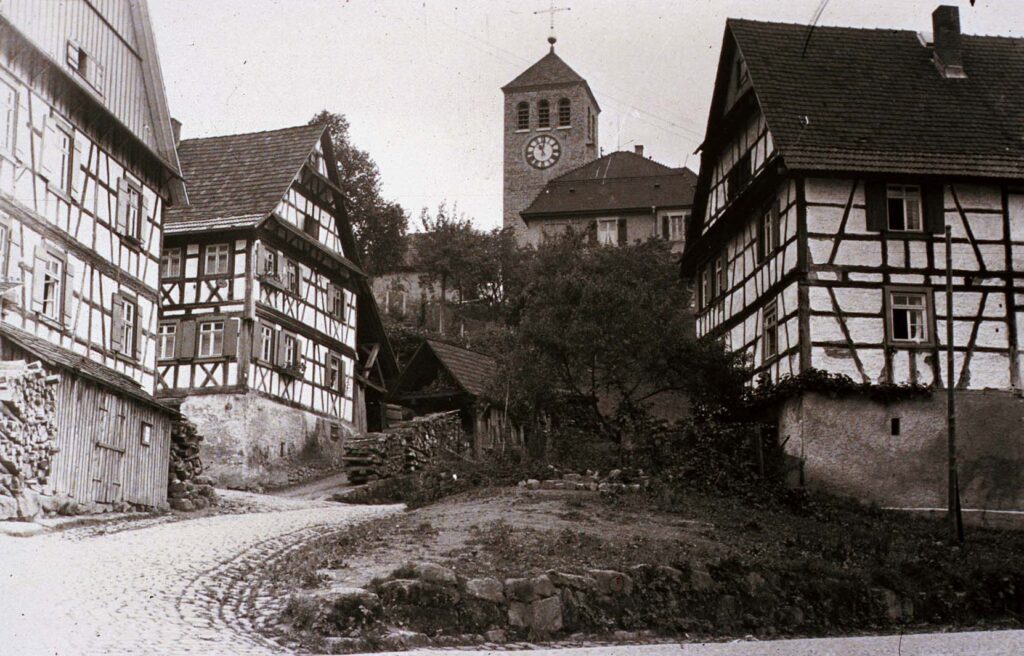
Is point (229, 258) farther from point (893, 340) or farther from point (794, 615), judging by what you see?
point (794, 615)

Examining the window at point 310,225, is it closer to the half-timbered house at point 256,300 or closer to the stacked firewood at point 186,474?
the half-timbered house at point 256,300

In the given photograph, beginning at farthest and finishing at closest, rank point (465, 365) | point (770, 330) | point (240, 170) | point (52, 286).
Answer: point (465, 365)
point (240, 170)
point (770, 330)
point (52, 286)

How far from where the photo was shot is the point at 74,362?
25.8 meters

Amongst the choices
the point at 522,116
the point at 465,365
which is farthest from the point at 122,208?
the point at 522,116

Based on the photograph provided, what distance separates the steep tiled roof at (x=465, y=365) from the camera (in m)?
44.9

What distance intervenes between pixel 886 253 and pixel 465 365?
18.1 meters

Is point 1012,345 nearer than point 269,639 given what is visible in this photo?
No

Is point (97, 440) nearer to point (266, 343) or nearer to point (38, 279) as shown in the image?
point (38, 279)

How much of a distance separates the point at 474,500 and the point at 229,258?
18306 mm

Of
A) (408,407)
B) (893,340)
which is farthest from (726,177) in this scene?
(408,407)

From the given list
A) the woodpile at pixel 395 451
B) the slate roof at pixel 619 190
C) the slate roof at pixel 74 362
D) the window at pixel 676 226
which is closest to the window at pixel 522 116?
the slate roof at pixel 619 190

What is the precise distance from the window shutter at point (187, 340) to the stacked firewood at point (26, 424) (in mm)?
17628

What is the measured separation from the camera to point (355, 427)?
4875cm

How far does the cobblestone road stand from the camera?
43.9 ft
